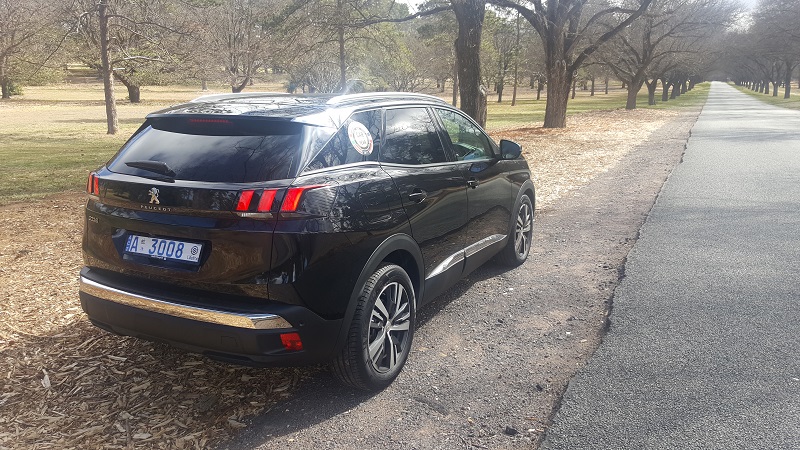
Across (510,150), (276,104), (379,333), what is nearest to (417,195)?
(379,333)

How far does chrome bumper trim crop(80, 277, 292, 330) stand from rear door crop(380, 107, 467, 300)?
3.77 ft

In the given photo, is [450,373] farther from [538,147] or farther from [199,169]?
[538,147]

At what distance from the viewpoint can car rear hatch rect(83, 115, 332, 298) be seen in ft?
9.54

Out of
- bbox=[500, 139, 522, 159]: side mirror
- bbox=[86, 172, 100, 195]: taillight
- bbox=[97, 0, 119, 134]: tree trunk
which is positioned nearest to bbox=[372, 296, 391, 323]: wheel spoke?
bbox=[86, 172, 100, 195]: taillight

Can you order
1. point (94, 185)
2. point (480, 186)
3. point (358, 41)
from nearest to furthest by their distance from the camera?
point (94, 185) < point (480, 186) < point (358, 41)

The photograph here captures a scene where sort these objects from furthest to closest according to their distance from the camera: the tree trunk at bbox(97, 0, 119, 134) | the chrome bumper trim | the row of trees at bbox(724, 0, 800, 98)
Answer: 1. the row of trees at bbox(724, 0, 800, 98)
2. the tree trunk at bbox(97, 0, 119, 134)
3. the chrome bumper trim

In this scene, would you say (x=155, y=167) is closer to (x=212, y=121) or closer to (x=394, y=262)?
(x=212, y=121)

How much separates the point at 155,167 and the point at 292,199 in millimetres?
865

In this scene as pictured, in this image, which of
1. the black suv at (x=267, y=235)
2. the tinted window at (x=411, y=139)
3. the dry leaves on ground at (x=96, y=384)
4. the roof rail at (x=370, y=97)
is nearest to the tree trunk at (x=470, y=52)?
the roof rail at (x=370, y=97)

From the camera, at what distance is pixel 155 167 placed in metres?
3.20

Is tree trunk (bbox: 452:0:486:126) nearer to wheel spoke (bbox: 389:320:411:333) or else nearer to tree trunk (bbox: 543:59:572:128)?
tree trunk (bbox: 543:59:572:128)

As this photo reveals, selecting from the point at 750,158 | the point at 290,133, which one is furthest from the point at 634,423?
the point at 750,158

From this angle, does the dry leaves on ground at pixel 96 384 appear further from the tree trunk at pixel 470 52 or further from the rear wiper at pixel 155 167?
the tree trunk at pixel 470 52

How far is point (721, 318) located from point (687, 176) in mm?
7763
